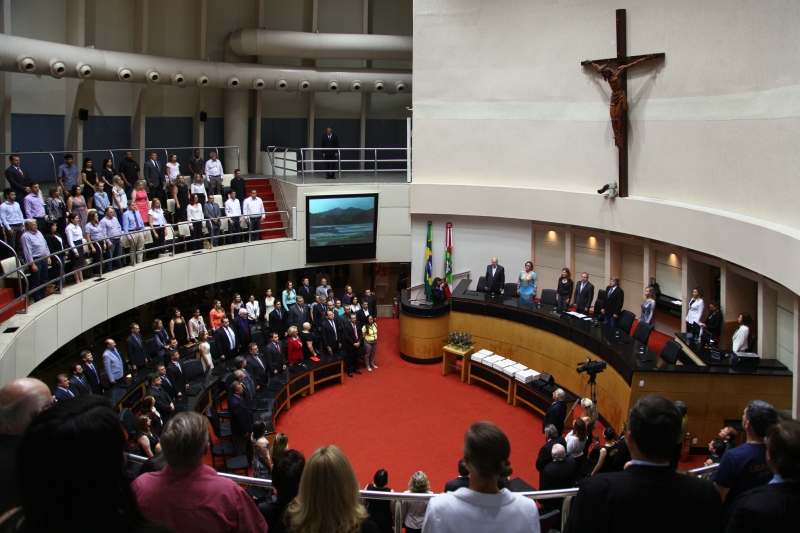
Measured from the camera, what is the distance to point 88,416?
2117 mm

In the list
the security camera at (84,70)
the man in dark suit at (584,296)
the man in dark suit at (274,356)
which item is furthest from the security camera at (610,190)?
the security camera at (84,70)

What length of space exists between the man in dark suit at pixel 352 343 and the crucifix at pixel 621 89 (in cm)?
648

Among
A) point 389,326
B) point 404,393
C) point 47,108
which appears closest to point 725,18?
point 404,393

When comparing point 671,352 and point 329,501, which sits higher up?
point 329,501

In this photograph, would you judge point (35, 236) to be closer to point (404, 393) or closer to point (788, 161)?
point (404, 393)

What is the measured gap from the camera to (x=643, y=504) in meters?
3.03

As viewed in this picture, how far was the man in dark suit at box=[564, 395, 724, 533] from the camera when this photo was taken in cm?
303

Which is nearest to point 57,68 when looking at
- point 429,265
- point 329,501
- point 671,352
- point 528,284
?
point 429,265

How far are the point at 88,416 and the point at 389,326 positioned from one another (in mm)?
17746

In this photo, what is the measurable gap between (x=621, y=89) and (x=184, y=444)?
14036 mm

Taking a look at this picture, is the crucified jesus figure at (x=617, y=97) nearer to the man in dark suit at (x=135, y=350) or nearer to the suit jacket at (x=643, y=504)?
the man in dark suit at (x=135, y=350)

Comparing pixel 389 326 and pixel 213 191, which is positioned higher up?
pixel 213 191

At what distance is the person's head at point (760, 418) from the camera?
416 cm

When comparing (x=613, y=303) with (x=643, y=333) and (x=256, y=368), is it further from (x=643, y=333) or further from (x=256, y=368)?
(x=256, y=368)
